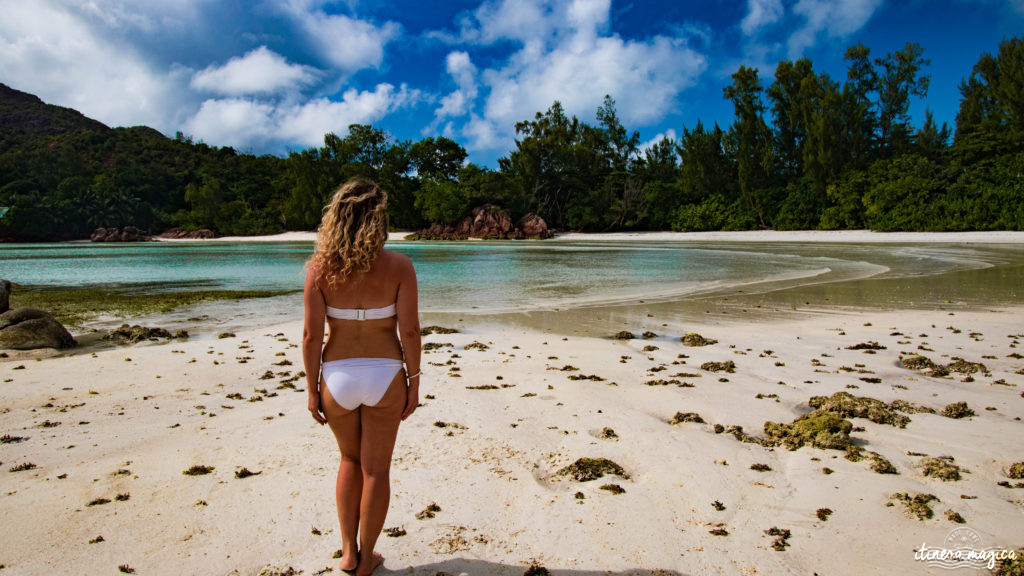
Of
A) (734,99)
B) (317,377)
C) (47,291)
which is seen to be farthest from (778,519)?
(734,99)

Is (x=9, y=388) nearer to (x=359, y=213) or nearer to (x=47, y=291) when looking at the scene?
(x=359, y=213)

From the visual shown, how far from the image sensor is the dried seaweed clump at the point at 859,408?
166 inches

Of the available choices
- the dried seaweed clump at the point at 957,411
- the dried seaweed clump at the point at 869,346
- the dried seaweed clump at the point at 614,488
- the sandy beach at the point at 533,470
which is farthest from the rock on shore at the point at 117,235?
the dried seaweed clump at the point at 957,411

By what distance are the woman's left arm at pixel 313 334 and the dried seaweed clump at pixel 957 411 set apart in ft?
16.3

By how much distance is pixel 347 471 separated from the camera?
249 cm

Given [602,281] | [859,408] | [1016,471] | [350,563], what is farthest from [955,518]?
[602,281]

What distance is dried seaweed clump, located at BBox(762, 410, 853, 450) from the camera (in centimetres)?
375

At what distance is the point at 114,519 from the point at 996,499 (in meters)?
5.09

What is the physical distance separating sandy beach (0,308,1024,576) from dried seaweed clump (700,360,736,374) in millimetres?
89

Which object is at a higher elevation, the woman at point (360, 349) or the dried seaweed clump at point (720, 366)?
the woman at point (360, 349)

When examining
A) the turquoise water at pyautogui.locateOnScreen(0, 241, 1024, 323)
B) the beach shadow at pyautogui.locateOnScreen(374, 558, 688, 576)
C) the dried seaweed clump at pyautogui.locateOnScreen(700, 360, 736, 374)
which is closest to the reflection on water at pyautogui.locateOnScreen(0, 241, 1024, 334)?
the turquoise water at pyautogui.locateOnScreen(0, 241, 1024, 323)

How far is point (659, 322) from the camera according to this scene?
953cm

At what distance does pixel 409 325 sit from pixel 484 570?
1261 mm

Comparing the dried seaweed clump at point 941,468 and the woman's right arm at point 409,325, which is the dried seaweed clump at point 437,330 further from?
the dried seaweed clump at point 941,468
